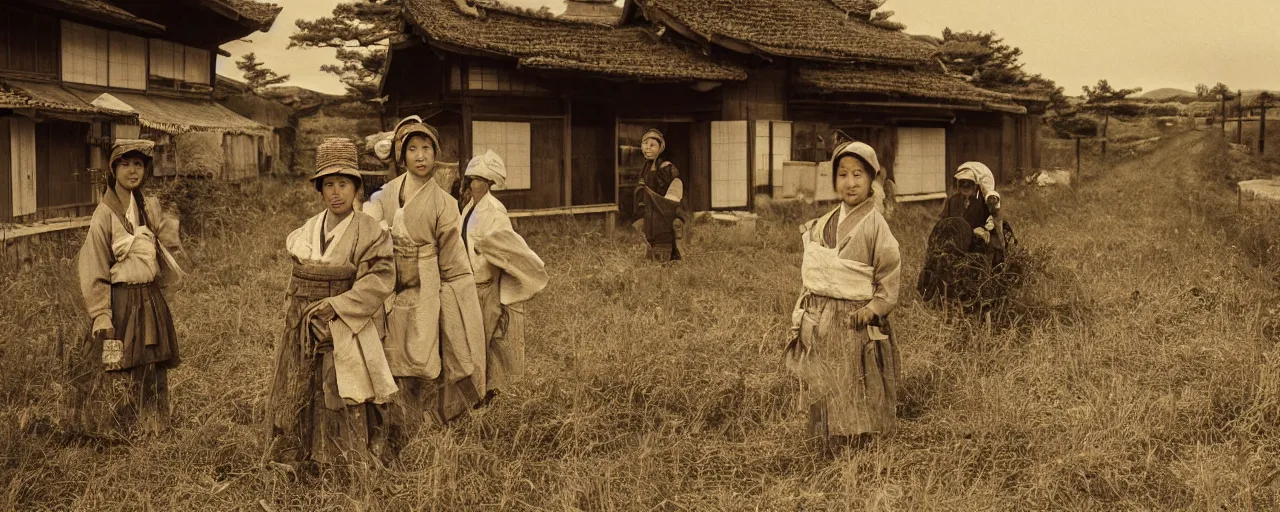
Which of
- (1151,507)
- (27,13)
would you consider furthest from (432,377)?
(27,13)

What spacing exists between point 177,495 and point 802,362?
268 cm

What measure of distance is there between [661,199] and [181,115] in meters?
10.9

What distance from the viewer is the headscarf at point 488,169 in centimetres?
496

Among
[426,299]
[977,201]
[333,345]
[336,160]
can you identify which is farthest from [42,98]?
[977,201]

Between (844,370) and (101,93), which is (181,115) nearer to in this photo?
(101,93)

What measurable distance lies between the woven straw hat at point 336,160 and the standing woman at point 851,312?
198 centimetres

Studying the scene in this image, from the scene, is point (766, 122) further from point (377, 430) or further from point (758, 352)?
point (377, 430)

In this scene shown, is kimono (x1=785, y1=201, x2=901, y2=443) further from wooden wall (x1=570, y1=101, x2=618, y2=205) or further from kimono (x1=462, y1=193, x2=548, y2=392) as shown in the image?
wooden wall (x1=570, y1=101, x2=618, y2=205)

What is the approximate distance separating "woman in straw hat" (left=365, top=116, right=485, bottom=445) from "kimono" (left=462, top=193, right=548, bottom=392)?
277 mm

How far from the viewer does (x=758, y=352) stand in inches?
237

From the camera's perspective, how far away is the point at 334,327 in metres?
3.77

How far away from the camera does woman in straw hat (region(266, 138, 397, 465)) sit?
3.77m

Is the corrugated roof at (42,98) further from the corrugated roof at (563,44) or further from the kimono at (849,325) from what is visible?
the kimono at (849,325)

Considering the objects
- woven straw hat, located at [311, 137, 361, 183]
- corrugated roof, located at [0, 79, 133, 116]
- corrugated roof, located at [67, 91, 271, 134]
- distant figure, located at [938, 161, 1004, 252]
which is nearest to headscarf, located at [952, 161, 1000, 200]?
distant figure, located at [938, 161, 1004, 252]
